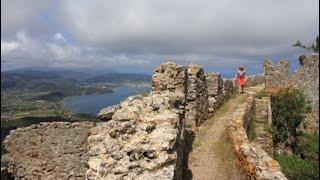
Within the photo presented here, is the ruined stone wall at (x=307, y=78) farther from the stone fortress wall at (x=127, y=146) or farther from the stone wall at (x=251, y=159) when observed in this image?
the stone fortress wall at (x=127, y=146)

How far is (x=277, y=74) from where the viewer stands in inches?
1362

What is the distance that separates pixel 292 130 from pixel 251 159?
47.5ft

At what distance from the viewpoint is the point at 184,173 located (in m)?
14.8

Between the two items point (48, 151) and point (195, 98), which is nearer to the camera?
point (48, 151)

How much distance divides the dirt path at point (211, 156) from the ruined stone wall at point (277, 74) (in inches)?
529

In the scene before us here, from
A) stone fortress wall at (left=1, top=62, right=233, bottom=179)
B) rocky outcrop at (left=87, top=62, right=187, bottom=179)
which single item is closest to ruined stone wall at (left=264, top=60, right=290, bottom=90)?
stone fortress wall at (left=1, top=62, right=233, bottom=179)

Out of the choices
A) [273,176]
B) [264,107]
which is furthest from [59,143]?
[264,107]

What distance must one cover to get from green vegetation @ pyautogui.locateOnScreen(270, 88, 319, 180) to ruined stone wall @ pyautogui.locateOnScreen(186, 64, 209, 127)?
5468 mm

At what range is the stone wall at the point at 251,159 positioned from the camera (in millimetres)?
12627

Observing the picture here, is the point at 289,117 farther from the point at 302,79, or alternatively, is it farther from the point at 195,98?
the point at 195,98

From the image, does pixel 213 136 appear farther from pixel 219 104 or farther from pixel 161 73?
pixel 219 104

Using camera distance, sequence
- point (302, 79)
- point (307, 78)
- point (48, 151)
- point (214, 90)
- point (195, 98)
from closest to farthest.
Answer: point (48, 151)
point (195, 98)
point (214, 90)
point (307, 78)
point (302, 79)

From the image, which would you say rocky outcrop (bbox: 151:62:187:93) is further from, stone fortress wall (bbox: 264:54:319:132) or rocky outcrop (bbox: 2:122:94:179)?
stone fortress wall (bbox: 264:54:319:132)

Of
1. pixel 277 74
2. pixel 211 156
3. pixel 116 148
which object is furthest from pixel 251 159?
pixel 277 74
